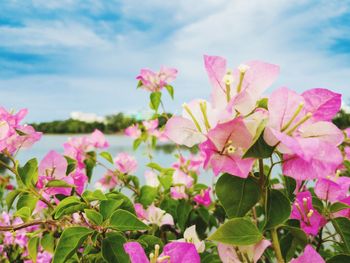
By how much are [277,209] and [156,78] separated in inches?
37.8

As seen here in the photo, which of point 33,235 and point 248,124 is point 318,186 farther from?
point 33,235

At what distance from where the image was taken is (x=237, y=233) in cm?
47

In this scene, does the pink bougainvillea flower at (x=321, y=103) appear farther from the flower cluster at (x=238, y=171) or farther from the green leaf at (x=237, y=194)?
the green leaf at (x=237, y=194)

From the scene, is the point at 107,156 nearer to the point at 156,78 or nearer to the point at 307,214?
the point at 156,78

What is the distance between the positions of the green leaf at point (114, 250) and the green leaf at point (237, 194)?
186 millimetres

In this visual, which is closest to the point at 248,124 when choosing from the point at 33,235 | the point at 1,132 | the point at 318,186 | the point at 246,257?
Result: the point at 246,257

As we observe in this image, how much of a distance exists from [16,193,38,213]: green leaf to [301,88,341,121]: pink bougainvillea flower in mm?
489

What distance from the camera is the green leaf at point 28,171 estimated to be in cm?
68

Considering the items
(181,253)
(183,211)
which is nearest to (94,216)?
(181,253)

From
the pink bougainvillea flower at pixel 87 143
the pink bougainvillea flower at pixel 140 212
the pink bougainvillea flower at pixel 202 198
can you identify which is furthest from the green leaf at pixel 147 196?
the pink bougainvillea flower at pixel 87 143

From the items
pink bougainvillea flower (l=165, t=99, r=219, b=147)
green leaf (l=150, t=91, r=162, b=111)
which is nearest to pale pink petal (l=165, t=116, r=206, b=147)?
pink bougainvillea flower (l=165, t=99, r=219, b=147)

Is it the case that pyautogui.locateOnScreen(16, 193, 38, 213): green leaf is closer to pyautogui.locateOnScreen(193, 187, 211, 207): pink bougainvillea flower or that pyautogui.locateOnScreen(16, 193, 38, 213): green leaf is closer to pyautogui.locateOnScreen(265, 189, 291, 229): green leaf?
pyautogui.locateOnScreen(265, 189, 291, 229): green leaf

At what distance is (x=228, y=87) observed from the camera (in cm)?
46

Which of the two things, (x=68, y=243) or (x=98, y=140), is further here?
(x=98, y=140)
